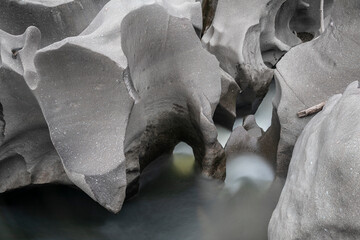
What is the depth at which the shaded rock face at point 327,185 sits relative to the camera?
164 centimetres

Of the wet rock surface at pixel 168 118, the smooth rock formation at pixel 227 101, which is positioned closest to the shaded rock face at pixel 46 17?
the wet rock surface at pixel 168 118

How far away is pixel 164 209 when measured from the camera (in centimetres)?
312

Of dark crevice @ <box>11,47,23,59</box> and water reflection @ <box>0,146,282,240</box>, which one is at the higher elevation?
dark crevice @ <box>11,47,23,59</box>

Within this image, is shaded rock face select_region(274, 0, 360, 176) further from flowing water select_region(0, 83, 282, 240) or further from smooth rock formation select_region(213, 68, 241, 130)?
smooth rock formation select_region(213, 68, 241, 130)

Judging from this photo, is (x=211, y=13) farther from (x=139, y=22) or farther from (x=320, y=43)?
(x=139, y=22)

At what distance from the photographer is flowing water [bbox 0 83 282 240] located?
2910mm

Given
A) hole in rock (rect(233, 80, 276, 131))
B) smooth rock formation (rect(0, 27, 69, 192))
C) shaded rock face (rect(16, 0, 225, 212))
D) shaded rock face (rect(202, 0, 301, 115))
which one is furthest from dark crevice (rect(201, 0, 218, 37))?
smooth rock formation (rect(0, 27, 69, 192))

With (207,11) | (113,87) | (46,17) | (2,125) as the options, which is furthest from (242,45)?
(2,125)

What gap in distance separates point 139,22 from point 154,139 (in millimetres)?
1034

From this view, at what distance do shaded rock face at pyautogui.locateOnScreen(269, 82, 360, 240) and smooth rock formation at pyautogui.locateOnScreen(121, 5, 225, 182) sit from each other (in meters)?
0.95

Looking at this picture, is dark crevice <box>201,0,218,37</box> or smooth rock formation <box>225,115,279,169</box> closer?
smooth rock formation <box>225,115,279,169</box>

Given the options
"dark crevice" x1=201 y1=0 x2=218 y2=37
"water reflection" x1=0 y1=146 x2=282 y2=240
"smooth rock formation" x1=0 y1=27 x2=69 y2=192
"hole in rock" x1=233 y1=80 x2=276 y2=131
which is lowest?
"hole in rock" x1=233 y1=80 x2=276 y2=131

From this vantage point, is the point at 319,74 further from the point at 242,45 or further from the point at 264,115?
the point at 264,115

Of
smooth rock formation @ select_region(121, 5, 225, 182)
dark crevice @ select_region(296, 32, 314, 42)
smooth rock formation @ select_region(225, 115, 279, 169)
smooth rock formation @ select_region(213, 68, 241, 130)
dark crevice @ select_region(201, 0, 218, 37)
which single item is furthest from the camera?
dark crevice @ select_region(296, 32, 314, 42)
